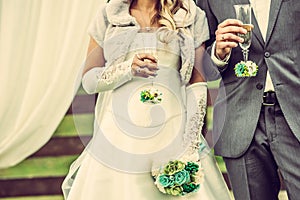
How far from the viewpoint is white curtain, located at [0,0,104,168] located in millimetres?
2486

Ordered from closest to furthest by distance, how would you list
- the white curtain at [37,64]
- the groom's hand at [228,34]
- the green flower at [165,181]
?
the groom's hand at [228,34]
the green flower at [165,181]
the white curtain at [37,64]

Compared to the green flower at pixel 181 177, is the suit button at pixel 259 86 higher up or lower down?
higher up

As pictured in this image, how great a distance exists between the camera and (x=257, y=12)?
4.93 feet

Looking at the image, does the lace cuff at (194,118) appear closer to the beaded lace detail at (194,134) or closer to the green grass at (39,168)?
the beaded lace detail at (194,134)

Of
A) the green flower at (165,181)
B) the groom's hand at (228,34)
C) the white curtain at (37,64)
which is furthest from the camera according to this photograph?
the white curtain at (37,64)

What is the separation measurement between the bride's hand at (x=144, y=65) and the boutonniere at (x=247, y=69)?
24 centimetres

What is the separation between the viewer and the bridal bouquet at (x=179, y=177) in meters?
1.61

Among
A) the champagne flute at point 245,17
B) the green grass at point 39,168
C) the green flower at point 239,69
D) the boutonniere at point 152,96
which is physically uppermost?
the champagne flute at point 245,17

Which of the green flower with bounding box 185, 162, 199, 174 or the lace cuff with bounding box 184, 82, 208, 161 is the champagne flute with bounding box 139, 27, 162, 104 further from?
the green flower with bounding box 185, 162, 199, 174

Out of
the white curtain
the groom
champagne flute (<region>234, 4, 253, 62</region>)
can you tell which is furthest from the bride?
the white curtain

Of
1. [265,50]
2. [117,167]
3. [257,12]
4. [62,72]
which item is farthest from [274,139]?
[62,72]

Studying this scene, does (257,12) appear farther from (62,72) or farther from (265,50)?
(62,72)

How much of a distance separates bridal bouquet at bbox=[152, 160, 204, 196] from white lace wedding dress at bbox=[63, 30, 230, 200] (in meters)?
0.02

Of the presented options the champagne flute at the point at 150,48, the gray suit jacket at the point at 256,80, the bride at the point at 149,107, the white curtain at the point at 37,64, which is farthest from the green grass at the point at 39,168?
the gray suit jacket at the point at 256,80
